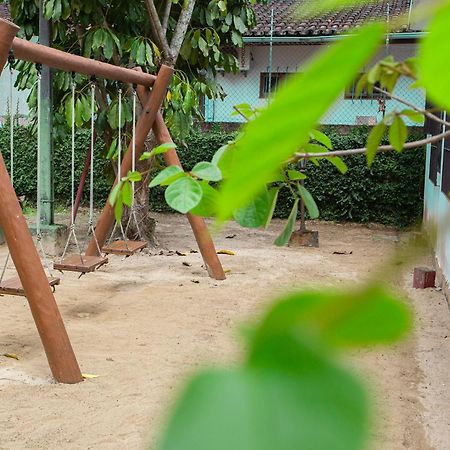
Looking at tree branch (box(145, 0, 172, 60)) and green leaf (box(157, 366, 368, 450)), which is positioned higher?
tree branch (box(145, 0, 172, 60))

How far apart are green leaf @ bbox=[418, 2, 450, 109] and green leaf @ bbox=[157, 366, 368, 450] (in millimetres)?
62

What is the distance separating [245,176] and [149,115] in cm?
606

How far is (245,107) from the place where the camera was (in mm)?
1093

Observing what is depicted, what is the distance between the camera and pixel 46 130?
7336mm

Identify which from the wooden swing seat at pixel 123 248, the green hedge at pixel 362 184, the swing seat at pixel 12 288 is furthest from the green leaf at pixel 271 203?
the green hedge at pixel 362 184

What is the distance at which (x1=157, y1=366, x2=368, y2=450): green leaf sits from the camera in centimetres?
13

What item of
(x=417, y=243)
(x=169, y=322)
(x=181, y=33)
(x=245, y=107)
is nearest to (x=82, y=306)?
(x=169, y=322)

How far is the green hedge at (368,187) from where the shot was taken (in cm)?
1035

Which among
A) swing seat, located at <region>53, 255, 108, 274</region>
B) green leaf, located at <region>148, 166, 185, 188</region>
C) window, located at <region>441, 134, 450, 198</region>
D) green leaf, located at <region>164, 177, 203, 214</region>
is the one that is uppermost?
green leaf, located at <region>148, 166, 185, 188</region>

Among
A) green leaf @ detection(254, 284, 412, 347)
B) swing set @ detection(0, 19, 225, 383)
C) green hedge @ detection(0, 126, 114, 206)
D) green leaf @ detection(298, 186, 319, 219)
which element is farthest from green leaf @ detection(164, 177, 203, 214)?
green hedge @ detection(0, 126, 114, 206)

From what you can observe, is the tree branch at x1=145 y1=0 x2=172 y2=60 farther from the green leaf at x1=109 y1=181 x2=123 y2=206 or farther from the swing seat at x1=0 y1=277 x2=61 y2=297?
the green leaf at x1=109 y1=181 x2=123 y2=206

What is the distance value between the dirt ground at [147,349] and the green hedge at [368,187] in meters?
2.85

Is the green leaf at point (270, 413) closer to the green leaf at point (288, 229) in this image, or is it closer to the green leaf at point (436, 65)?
the green leaf at point (436, 65)

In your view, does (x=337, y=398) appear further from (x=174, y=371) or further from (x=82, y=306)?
(x=82, y=306)
